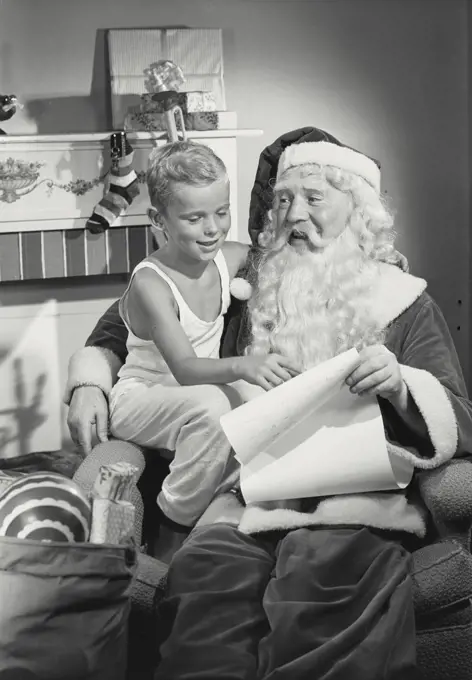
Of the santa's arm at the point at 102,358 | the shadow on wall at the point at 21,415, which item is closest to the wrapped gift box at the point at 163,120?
the shadow on wall at the point at 21,415

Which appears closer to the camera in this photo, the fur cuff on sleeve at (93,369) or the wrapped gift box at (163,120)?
the fur cuff on sleeve at (93,369)

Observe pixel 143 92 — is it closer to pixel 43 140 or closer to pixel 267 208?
pixel 43 140

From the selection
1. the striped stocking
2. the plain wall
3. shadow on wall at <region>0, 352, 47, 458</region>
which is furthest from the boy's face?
shadow on wall at <region>0, 352, 47, 458</region>

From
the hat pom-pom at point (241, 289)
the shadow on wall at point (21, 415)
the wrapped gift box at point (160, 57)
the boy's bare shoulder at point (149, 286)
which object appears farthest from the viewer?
the shadow on wall at point (21, 415)

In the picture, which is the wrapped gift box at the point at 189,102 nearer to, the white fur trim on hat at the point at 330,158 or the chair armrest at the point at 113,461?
the white fur trim on hat at the point at 330,158

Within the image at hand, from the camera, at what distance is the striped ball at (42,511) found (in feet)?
5.25

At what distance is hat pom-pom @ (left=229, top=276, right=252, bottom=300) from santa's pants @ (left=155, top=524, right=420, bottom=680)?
2.16ft

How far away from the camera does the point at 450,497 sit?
1886 mm

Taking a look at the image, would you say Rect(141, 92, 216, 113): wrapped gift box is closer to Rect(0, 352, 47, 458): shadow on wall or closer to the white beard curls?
Rect(0, 352, 47, 458): shadow on wall

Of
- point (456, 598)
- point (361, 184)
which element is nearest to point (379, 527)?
point (456, 598)

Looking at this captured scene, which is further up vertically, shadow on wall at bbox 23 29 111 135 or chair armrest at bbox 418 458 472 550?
shadow on wall at bbox 23 29 111 135

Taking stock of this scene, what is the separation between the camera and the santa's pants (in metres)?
1.66

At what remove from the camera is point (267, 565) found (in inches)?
73.0

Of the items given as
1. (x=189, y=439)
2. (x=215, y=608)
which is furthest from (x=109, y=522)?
(x=189, y=439)
